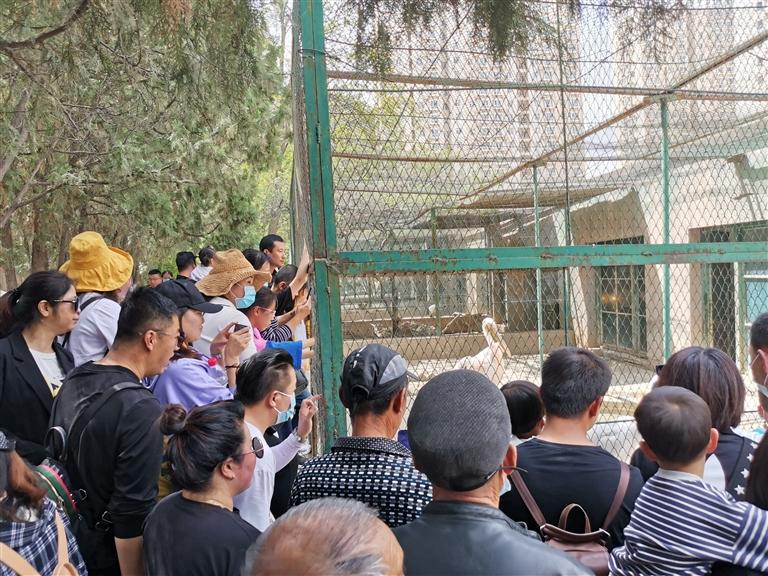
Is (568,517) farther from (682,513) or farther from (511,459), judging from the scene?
(511,459)

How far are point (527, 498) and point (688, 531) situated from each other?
438 mm

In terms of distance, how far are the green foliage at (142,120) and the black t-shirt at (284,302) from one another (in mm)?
1362

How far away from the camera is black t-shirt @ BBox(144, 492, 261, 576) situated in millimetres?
1587

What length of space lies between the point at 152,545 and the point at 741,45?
14.3ft

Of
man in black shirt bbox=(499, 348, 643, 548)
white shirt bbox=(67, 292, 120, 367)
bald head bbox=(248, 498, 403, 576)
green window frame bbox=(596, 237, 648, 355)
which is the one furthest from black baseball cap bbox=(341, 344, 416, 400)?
green window frame bbox=(596, 237, 648, 355)

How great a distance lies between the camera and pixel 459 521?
119cm

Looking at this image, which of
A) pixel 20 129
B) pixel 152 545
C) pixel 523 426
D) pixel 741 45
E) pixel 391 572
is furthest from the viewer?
pixel 20 129

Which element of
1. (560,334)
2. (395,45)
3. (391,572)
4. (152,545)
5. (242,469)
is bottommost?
(560,334)

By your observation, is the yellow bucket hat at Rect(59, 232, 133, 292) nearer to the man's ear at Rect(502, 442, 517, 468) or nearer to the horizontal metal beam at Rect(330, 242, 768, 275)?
the horizontal metal beam at Rect(330, 242, 768, 275)

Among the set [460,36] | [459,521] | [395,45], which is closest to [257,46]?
[395,45]

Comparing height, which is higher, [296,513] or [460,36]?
[460,36]

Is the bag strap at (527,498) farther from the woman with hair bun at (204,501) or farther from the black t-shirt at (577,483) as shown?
the woman with hair bun at (204,501)

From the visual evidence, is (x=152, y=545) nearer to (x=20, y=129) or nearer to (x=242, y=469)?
A: (x=242, y=469)

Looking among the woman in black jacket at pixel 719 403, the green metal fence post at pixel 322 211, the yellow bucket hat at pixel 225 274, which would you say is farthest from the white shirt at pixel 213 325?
the woman in black jacket at pixel 719 403
